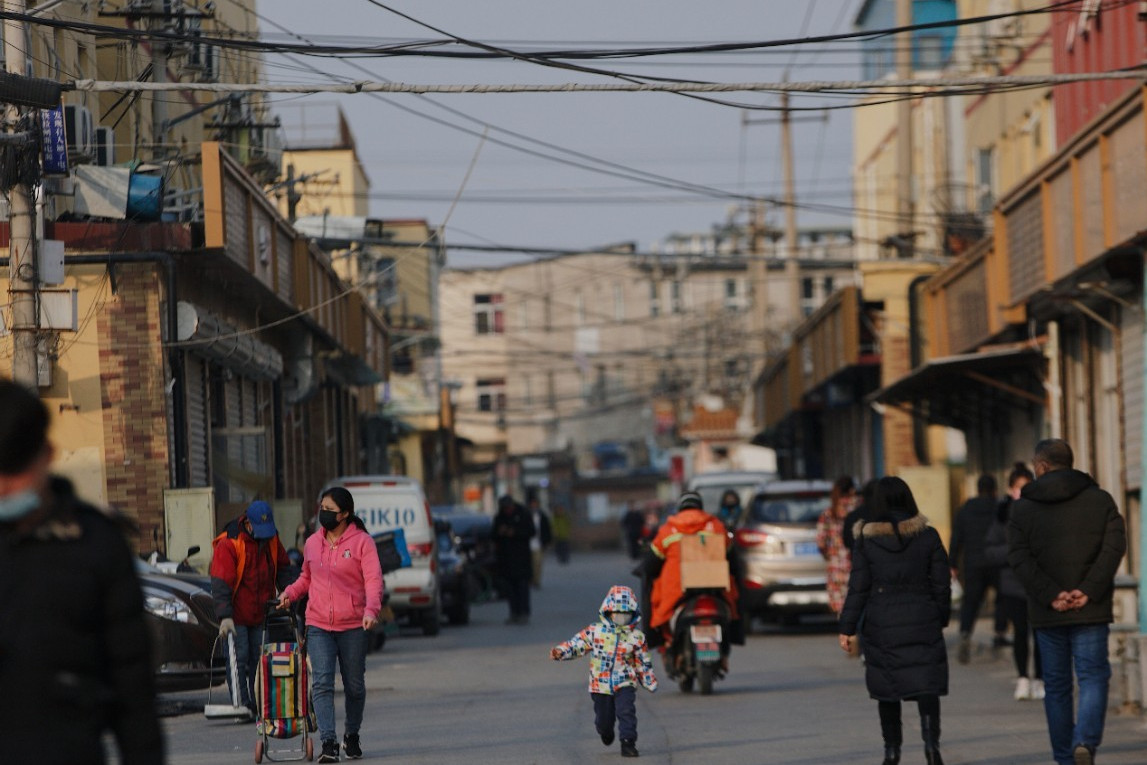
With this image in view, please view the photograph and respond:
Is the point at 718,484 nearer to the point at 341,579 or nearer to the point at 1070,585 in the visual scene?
the point at 341,579

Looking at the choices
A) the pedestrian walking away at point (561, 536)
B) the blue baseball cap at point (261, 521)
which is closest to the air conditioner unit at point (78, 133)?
the blue baseball cap at point (261, 521)

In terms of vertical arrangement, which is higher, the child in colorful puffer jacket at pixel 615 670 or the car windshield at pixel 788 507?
the car windshield at pixel 788 507

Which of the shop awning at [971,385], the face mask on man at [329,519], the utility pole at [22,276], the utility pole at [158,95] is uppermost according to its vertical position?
the utility pole at [158,95]

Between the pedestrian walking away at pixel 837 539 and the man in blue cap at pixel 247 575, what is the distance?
6.57 m

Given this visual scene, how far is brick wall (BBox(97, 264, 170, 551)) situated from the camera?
66.2 ft

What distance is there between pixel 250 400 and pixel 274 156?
4.51 m

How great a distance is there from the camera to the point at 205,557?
19.3 m

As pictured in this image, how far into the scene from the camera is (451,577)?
27.5m

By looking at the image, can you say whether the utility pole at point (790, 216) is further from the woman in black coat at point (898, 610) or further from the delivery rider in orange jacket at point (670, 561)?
the woman in black coat at point (898, 610)

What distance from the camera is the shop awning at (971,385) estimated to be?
920 inches

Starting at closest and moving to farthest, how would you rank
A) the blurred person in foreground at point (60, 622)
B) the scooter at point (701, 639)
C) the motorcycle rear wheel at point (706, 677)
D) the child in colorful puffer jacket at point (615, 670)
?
the blurred person in foreground at point (60, 622)
the child in colorful puffer jacket at point (615, 670)
the scooter at point (701, 639)
the motorcycle rear wheel at point (706, 677)

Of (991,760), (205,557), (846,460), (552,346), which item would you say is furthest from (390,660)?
(552,346)

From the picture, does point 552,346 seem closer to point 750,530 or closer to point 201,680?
point 750,530

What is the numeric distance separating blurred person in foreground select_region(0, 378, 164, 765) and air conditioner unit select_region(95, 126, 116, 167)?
54.4 feet
